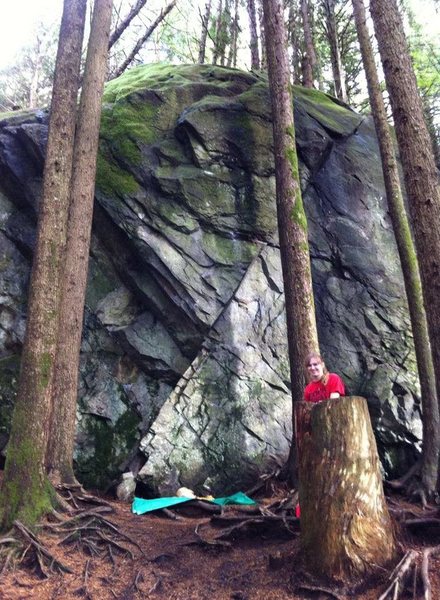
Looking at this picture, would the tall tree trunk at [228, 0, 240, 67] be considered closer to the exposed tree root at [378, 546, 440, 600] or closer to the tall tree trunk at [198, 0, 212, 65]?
the tall tree trunk at [198, 0, 212, 65]

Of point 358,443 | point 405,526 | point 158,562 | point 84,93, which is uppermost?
→ point 84,93

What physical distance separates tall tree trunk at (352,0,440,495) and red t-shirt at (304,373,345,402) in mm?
3336

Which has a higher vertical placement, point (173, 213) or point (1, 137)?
point (1, 137)

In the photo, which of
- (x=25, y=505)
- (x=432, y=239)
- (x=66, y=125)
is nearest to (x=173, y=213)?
(x=66, y=125)

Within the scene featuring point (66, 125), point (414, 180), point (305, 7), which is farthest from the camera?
point (305, 7)

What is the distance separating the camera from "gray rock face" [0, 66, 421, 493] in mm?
9109

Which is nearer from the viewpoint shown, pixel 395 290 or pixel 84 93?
pixel 84 93

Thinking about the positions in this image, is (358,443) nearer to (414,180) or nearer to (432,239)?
(432,239)

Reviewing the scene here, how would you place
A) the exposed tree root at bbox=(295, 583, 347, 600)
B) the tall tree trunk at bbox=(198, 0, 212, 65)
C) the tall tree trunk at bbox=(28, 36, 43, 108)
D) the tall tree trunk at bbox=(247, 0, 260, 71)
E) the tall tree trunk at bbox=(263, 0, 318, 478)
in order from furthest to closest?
the tall tree trunk at bbox=(28, 36, 43, 108)
the tall tree trunk at bbox=(198, 0, 212, 65)
the tall tree trunk at bbox=(247, 0, 260, 71)
the tall tree trunk at bbox=(263, 0, 318, 478)
the exposed tree root at bbox=(295, 583, 347, 600)

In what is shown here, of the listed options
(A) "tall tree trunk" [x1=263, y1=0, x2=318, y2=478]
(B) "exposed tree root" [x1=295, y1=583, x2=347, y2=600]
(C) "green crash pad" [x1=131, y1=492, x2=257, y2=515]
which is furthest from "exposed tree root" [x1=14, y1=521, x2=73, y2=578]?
(A) "tall tree trunk" [x1=263, y1=0, x2=318, y2=478]

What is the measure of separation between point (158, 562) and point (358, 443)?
2.74 metres

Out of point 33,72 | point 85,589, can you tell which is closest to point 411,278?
point 85,589

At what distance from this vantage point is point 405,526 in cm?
436

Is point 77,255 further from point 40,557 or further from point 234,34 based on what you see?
point 234,34
